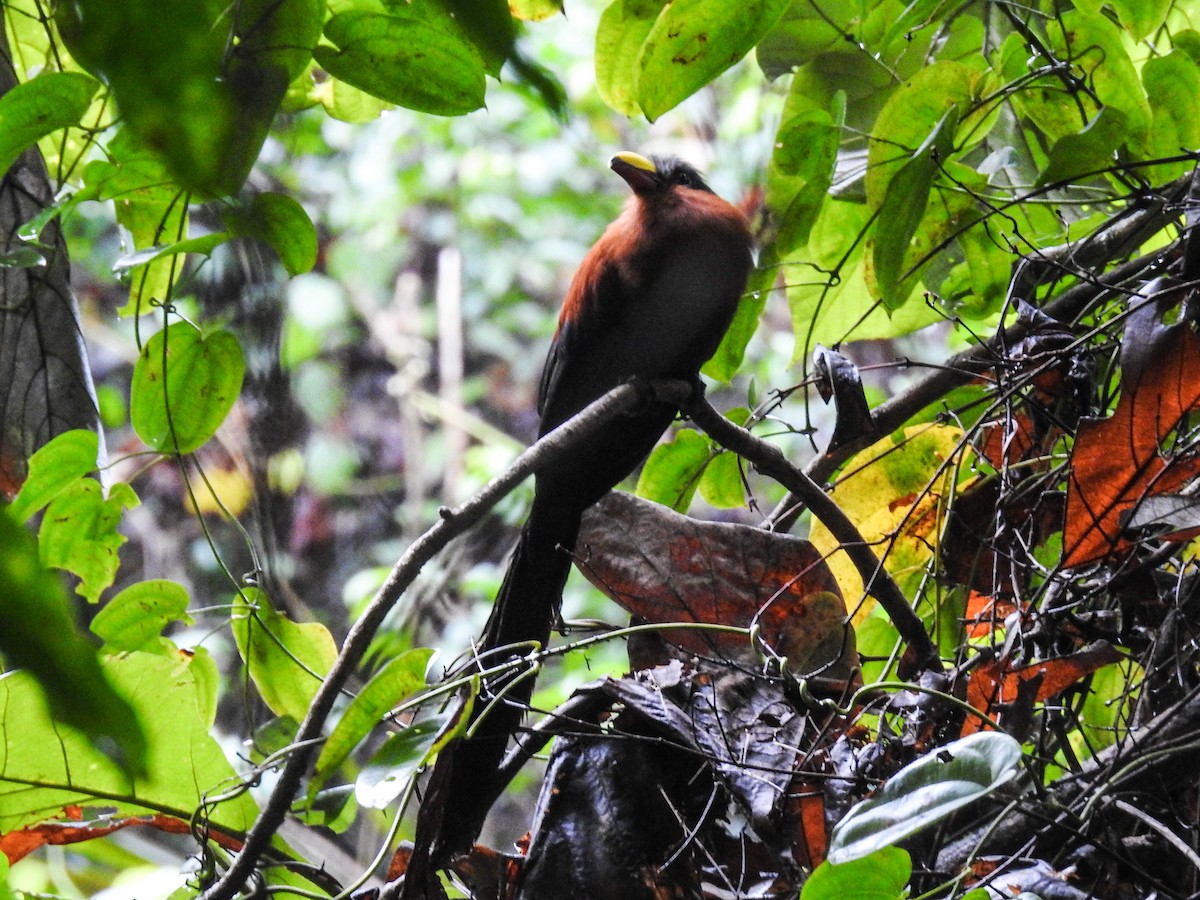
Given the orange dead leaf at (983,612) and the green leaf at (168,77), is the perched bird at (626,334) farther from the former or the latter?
the green leaf at (168,77)

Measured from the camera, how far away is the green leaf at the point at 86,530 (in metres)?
1.48

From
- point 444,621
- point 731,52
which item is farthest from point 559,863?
point 444,621

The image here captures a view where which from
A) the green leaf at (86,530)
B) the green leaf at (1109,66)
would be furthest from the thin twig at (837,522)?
the green leaf at (86,530)

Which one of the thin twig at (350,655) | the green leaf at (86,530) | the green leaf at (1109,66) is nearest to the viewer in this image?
the thin twig at (350,655)

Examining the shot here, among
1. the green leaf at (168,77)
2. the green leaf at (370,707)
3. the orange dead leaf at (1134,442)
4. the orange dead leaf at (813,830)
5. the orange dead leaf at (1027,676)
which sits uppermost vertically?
the green leaf at (168,77)

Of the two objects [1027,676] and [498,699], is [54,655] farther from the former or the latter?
[1027,676]

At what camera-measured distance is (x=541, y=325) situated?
18.0 ft

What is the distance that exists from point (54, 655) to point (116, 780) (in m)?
1.11

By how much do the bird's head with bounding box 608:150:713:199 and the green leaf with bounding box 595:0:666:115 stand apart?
0.80 meters

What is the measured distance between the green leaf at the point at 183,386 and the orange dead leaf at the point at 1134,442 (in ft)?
3.67

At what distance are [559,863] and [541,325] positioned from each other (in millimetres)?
4492

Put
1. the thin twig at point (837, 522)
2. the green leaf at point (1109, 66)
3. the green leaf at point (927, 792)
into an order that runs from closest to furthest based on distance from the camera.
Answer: the green leaf at point (927, 792) → the thin twig at point (837, 522) → the green leaf at point (1109, 66)

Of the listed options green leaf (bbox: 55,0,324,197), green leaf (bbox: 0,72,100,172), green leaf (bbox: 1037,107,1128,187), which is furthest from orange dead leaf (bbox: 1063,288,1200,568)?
green leaf (bbox: 0,72,100,172)

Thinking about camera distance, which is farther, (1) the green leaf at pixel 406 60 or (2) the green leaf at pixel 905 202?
(2) the green leaf at pixel 905 202
